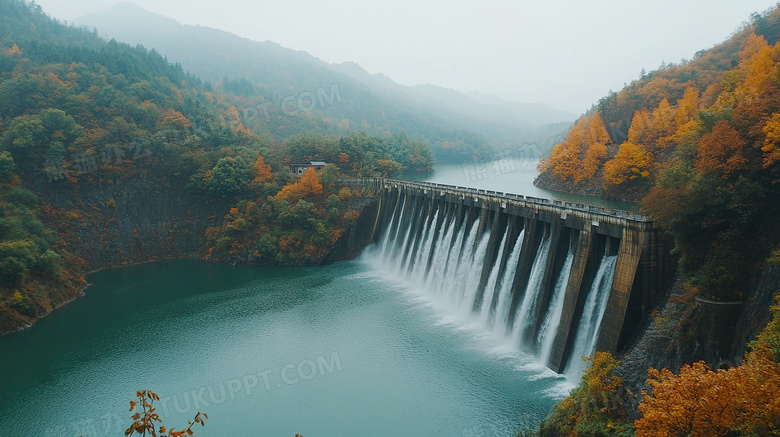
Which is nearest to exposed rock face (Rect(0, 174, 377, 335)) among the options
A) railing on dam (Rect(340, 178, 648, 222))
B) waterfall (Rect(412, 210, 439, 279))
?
railing on dam (Rect(340, 178, 648, 222))

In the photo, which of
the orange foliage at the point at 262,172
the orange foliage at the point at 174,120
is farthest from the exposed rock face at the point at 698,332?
the orange foliage at the point at 174,120

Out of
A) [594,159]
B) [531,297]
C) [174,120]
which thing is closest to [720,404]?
[531,297]

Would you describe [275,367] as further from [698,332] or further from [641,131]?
[641,131]

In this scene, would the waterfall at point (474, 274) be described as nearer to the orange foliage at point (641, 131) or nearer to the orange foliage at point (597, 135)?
the orange foliage at point (641, 131)

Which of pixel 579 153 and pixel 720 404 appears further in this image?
pixel 579 153

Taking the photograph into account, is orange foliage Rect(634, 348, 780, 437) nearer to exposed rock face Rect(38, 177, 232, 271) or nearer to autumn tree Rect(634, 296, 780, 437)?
autumn tree Rect(634, 296, 780, 437)

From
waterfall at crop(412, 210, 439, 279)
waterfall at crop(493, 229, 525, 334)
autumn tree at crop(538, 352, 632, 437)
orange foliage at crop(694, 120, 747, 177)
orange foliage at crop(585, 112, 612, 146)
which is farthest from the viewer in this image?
orange foliage at crop(585, 112, 612, 146)
